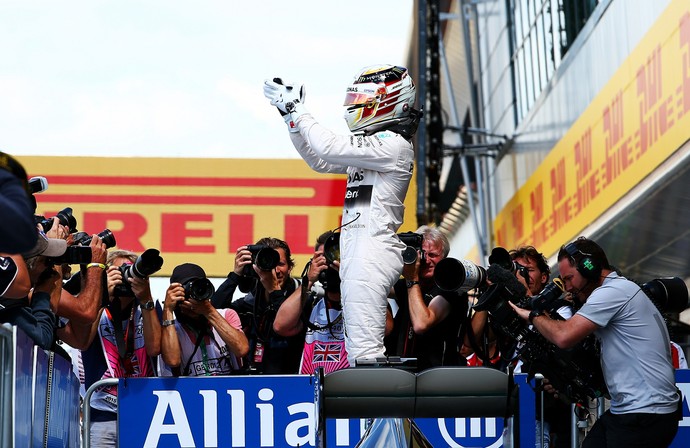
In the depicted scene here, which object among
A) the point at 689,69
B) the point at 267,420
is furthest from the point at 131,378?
the point at 689,69

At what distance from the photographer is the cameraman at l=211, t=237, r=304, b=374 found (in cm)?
761

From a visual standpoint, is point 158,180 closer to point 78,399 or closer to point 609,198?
point 609,198

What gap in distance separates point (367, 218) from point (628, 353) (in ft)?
Result: 5.00

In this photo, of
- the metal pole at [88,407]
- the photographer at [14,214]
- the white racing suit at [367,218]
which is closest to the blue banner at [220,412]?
the metal pole at [88,407]

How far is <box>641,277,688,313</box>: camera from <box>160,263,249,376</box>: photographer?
2.35m

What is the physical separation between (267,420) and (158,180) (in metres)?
7.16

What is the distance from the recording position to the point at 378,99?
6.70m

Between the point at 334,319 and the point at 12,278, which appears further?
the point at 334,319

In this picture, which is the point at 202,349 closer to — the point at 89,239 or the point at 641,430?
the point at 89,239

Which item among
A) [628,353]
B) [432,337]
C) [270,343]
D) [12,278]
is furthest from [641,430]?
[12,278]

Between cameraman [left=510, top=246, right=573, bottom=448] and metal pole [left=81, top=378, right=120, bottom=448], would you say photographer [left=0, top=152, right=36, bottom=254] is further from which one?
cameraman [left=510, top=246, right=573, bottom=448]

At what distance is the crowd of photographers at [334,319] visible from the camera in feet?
20.2

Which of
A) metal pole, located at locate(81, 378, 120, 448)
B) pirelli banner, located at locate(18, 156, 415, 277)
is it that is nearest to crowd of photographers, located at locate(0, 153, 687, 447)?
metal pole, located at locate(81, 378, 120, 448)

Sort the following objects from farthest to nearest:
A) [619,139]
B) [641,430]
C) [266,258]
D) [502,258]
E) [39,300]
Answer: [619,139], [266,258], [502,258], [641,430], [39,300]
